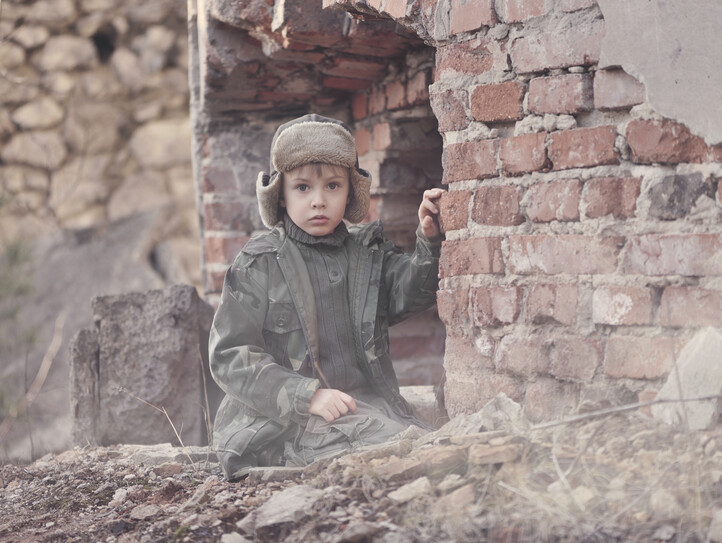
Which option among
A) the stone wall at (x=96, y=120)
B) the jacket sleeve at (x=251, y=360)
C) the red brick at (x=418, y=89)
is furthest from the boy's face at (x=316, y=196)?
the stone wall at (x=96, y=120)

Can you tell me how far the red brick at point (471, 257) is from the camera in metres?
2.15

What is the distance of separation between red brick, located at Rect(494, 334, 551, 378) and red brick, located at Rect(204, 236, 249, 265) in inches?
73.0

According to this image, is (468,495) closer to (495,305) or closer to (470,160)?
(495,305)

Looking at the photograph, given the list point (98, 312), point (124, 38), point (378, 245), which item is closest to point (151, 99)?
point (124, 38)

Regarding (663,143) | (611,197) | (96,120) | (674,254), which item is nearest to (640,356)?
(674,254)

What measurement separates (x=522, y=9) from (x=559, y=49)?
0.15m

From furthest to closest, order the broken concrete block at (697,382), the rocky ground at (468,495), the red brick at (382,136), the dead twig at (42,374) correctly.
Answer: the dead twig at (42,374)
the red brick at (382,136)
the broken concrete block at (697,382)
the rocky ground at (468,495)

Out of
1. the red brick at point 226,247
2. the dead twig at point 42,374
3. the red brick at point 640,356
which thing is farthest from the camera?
the dead twig at point 42,374

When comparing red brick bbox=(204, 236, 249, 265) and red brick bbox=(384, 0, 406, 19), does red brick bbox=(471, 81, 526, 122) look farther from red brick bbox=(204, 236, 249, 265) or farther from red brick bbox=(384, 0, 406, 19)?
red brick bbox=(204, 236, 249, 265)

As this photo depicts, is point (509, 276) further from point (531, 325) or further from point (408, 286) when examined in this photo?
point (408, 286)

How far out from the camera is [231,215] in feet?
12.4

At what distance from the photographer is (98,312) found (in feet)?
11.0

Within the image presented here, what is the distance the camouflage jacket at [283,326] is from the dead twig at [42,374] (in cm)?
285

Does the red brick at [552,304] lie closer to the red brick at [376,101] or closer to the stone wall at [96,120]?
the red brick at [376,101]
